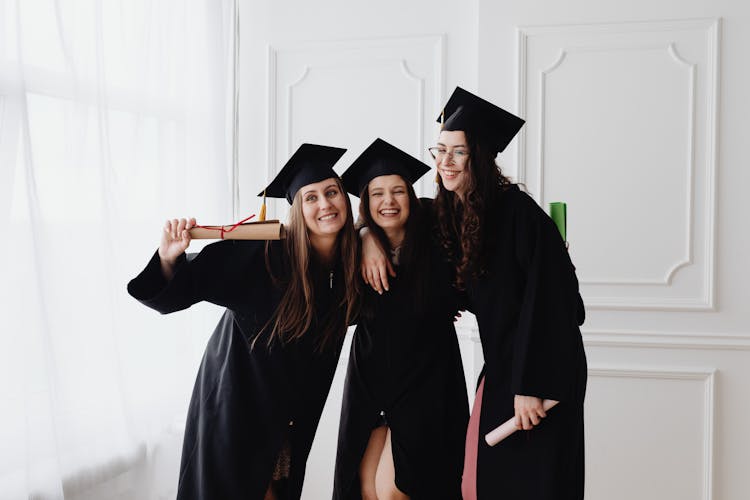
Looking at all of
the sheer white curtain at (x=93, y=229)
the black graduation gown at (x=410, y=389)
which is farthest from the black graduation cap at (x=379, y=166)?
the sheer white curtain at (x=93, y=229)

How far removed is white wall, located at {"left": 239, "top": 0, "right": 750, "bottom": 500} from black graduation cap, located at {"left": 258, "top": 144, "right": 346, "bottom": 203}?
54.1 inches

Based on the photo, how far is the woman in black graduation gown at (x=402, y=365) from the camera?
233 centimetres

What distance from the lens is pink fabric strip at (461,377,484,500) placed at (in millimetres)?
2287

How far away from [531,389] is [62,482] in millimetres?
1735

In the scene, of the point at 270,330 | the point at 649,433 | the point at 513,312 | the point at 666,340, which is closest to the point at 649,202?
the point at 666,340

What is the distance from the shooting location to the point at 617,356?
11.1 feet

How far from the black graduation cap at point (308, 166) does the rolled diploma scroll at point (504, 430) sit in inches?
40.1

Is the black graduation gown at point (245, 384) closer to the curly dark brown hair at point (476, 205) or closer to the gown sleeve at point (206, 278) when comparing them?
the gown sleeve at point (206, 278)

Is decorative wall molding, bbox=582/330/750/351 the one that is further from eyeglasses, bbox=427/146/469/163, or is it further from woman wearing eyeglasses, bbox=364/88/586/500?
eyeglasses, bbox=427/146/469/163

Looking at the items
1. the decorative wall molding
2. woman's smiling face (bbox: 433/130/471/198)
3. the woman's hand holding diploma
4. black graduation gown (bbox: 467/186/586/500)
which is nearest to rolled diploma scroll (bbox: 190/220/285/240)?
the woman's hand holding diploma

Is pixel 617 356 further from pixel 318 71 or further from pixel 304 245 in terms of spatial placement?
pixel 318 71

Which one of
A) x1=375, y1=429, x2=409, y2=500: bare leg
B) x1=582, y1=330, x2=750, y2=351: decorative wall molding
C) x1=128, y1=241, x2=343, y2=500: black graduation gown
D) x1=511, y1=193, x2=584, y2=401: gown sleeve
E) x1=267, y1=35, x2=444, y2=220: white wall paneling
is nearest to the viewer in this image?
x1=511, y1=193, x2=584, y2=401: gown sleeve

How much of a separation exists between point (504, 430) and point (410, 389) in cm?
36

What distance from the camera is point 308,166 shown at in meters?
2.33
